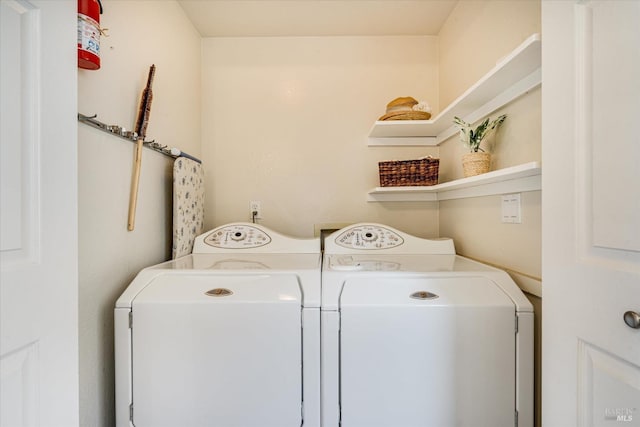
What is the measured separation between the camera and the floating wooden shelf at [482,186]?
109 centimetres

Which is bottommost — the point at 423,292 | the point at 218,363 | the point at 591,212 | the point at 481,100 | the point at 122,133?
the point at 218,363

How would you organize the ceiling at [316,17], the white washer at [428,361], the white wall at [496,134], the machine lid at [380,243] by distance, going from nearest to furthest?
the white washer at [428,361] < the white wall at [496,134] < the machine lid at [380,243] < the ceiling at [316,17]

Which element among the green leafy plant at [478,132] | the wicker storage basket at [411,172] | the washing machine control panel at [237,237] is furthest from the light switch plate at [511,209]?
the washing machine control panel at [237,237]

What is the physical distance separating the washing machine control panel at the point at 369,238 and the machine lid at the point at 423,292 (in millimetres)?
566

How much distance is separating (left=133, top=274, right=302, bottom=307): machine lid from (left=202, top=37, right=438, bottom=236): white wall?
0.98 m

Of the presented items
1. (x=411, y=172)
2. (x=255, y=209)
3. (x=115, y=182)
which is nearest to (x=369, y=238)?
(x=411, y=172)

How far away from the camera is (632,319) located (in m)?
0.57

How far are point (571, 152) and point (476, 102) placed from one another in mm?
856

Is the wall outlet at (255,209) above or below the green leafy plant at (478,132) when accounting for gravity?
below

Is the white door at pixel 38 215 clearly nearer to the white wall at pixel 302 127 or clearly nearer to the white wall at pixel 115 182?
the white wall at pixel 115 182

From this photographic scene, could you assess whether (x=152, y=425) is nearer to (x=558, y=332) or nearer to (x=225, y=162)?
(x=558, y=332)

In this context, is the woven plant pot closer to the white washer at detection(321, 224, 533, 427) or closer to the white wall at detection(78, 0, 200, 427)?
the white washer at detection(321, 224, 533, 427)

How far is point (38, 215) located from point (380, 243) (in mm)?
1479

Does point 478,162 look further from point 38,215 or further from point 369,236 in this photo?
point 38,215
